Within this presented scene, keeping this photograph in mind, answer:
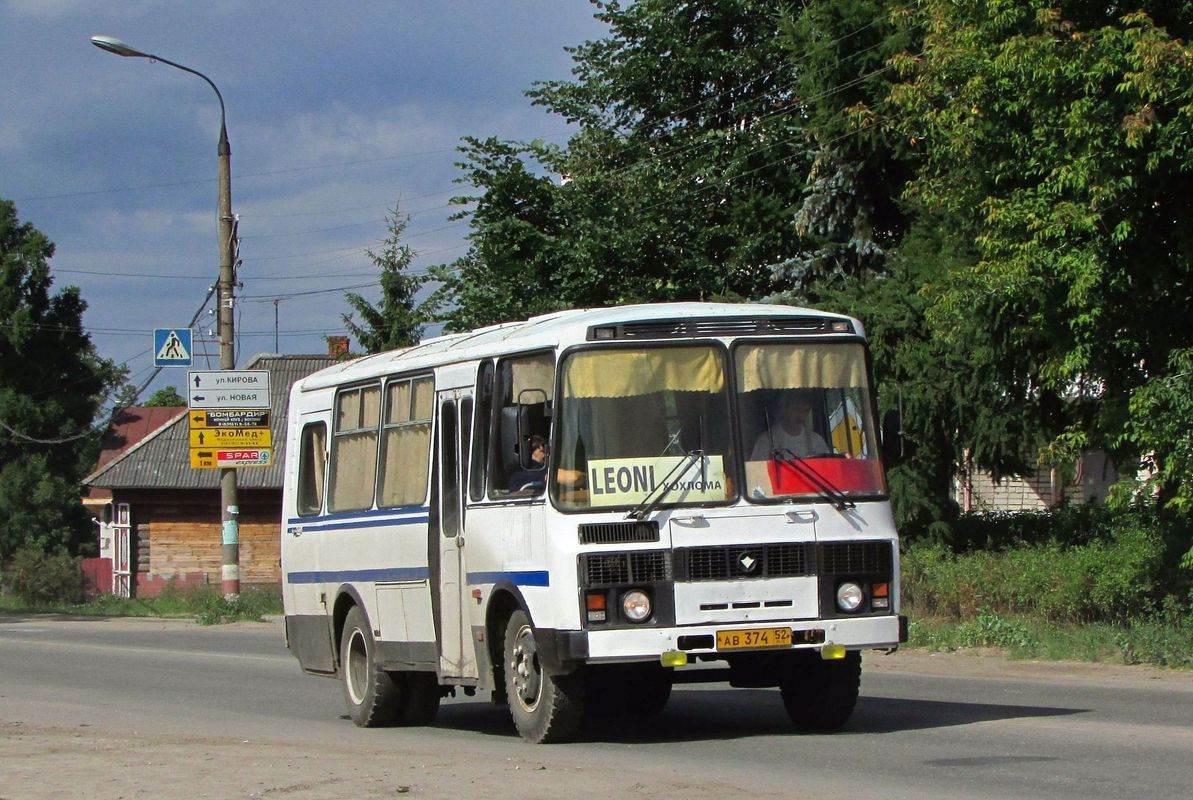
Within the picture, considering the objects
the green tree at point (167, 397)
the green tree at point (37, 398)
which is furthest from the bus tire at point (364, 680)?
the green tree at point (167, 397)

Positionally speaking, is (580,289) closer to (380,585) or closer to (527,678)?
(380,585)

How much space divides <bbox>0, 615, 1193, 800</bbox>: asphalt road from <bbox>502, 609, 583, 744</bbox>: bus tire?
0.15m

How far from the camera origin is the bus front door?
42.0ft

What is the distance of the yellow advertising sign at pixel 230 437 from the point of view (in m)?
33.9

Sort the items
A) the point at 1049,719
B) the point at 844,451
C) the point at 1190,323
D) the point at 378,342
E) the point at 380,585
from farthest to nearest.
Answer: the point at 378,342
the point at 1190,323
the point at 380,585
the point at 1049,719
the point at 844,451

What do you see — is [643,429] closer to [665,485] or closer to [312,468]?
[665,485]

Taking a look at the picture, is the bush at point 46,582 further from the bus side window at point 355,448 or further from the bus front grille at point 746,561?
the bus front grille at point 746,561

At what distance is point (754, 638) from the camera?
11.2 metres

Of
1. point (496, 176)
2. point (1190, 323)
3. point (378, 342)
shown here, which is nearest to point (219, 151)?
point (496, 176)

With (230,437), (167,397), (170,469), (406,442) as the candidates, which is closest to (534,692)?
(406,442)

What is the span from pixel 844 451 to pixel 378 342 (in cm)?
3813

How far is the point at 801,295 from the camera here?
28.9m

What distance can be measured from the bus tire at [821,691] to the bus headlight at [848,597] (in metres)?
0.47

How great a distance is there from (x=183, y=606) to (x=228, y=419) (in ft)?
29.7
